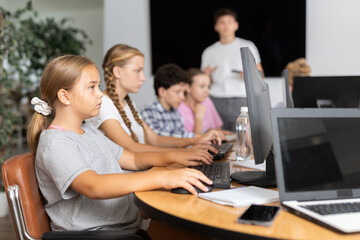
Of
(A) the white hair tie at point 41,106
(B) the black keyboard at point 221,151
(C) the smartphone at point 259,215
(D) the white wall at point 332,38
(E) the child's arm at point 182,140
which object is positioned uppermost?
(D) the white wall at point 332,38

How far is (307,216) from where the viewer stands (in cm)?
92

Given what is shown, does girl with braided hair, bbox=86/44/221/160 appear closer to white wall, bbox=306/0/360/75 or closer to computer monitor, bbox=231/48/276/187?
computer monitor, bbox=231/48/276/187

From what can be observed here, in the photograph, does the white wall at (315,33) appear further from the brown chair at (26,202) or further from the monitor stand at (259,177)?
the brown chair at (26,202)

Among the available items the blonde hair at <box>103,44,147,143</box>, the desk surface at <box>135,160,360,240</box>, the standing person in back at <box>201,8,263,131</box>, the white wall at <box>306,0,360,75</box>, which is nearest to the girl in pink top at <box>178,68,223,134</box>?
the standing person in back at <box>201,8,263,131</box>

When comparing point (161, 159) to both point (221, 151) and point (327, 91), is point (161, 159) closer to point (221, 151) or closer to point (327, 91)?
point (221, 151)

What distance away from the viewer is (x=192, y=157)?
5.12 ft

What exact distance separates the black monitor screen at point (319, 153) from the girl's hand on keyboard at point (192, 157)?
569 mm

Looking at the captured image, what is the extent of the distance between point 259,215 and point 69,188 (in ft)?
2.01

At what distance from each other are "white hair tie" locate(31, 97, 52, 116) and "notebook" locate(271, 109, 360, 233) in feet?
2.63

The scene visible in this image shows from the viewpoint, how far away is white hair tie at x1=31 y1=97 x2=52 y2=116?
1386 mm

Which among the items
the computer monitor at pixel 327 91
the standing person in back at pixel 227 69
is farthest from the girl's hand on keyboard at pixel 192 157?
the standing person in back at pixel 227 69

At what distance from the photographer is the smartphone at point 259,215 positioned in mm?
883

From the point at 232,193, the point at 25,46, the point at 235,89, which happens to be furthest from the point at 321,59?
the point at 232,193

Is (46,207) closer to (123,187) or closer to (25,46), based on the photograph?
(123,187)
